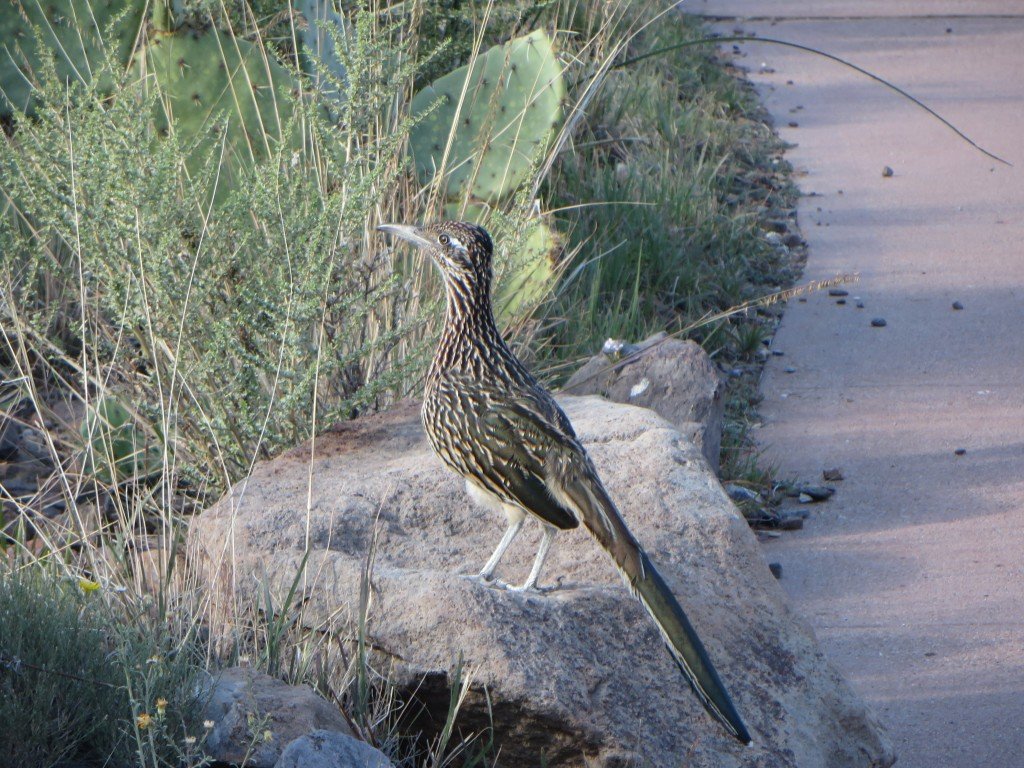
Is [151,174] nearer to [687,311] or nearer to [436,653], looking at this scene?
[436,653]

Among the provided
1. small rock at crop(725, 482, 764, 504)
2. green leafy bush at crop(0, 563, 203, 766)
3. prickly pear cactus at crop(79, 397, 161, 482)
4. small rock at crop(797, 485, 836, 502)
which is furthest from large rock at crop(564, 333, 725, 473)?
green leafy bush at crop(0, 563, 203, 766)

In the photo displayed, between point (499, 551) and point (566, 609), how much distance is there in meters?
0.25

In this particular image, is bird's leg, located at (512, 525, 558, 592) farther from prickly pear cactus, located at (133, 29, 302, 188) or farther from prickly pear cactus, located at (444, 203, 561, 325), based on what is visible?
prickly pear cactus, located at (133, 29, 302, 188)

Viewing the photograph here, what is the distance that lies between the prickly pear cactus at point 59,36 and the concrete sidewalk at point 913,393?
3597mm

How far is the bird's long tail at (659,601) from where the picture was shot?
3105mm

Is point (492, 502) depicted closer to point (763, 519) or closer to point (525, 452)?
point (525, 452)

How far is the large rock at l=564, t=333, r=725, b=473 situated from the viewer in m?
5.27

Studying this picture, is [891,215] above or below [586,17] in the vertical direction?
below

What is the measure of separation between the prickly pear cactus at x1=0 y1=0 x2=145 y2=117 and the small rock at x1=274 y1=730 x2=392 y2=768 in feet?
14.0

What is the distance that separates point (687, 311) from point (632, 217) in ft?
2.20

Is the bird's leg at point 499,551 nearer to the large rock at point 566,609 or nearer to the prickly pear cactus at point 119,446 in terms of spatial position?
the large rock at point 566,609

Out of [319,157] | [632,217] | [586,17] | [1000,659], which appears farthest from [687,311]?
[586,17]

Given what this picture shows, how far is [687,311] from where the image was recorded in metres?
6.82

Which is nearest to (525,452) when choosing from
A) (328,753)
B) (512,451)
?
(512,451)
